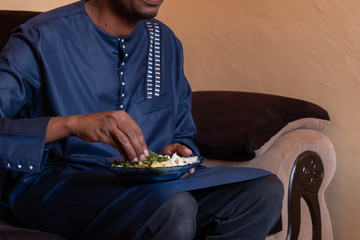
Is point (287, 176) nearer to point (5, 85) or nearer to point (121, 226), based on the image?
point (121, 226)

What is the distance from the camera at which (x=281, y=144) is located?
6.83 ft

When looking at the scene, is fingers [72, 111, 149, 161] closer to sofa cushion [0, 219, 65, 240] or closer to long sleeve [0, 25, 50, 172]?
long sleeve [0, 25, 50, 172]

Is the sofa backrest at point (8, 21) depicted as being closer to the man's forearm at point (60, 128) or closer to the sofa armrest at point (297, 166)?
the man's forearm at point (60, 128)

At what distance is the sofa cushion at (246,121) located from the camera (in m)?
2.04

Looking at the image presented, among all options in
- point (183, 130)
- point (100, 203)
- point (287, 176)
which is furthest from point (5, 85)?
point (287, 176)

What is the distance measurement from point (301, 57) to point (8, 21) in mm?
1342

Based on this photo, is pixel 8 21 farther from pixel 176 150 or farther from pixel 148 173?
pixel 148 173

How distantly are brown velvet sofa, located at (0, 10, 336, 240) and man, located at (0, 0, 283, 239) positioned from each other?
0.70 feet

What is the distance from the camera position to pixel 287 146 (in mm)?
2055

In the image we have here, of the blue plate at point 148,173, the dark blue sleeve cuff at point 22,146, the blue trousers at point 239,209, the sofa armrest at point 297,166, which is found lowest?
the sofa armrest at point 297,166

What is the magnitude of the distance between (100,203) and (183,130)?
66 cm

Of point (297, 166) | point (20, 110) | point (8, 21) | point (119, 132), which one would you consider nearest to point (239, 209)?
point (119, 132)

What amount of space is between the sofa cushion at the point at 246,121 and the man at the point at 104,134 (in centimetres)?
19

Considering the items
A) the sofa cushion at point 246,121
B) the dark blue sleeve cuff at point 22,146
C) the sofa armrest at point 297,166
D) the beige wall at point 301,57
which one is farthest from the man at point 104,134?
the beige wall at point 301,57
